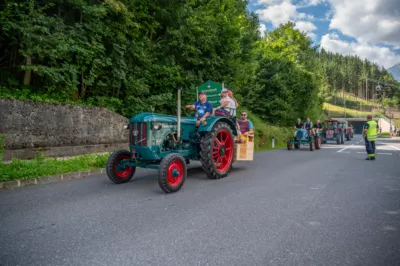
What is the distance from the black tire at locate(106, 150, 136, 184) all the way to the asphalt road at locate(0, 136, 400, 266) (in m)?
0.19

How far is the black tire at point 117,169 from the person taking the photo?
217 inches

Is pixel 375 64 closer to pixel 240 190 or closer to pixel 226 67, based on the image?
pixel 226 67

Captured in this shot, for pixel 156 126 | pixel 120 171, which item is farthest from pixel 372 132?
pixel 120 171

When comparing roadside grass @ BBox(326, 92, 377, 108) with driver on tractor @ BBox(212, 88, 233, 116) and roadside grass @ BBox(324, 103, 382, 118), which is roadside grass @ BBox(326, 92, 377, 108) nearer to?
roadside grass @ BBox(324, 103, 382, 118)

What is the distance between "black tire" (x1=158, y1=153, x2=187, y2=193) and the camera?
15.3 feet

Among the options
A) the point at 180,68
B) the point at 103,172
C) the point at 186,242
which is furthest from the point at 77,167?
the point at 180,68

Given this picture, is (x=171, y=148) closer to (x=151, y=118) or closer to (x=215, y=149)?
(x=151, y=118)

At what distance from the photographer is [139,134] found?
207 inches

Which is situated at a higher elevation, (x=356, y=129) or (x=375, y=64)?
(x=375, y=64)

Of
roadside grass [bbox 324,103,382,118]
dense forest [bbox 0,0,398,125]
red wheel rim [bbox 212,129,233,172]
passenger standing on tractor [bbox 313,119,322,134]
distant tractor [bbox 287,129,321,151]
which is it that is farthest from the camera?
roadside grass [bbox 324,103,382,118]

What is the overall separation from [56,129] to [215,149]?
494 centimetres

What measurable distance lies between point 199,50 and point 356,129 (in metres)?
89.6

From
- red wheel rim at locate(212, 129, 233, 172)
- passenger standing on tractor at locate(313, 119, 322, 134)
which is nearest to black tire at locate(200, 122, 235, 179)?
red wheel rim at locate(212, 129, 233, 172)

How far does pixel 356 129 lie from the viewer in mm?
86312
